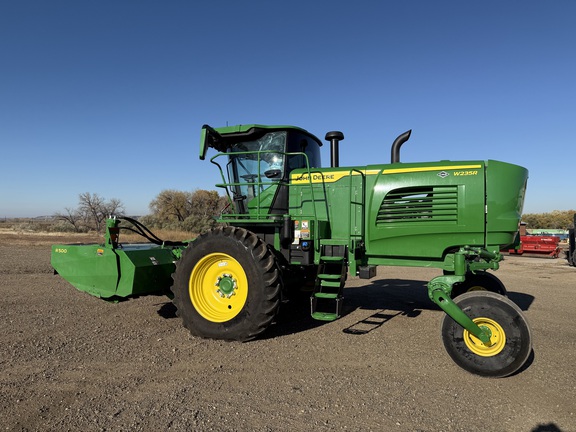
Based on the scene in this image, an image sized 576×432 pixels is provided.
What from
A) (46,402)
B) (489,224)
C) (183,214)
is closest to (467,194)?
(489,224)

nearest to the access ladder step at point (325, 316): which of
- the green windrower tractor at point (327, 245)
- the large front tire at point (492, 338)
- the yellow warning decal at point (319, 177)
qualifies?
the green windrower tractor at point (327, 245)

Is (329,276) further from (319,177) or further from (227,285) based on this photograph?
(319,177)

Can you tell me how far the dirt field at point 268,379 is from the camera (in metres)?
3.08

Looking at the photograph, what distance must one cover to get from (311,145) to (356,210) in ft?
5.09

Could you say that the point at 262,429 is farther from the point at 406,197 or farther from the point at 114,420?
the point at 406,197

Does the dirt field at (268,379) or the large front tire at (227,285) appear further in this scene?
the large front tire at (227,285)

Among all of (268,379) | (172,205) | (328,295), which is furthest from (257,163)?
(172,205)

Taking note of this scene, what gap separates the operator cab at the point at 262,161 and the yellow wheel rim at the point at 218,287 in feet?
3.40

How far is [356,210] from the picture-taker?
5668 millimetres

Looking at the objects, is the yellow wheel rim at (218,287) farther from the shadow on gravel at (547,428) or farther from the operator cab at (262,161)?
the shadow on gravel at (547,428)

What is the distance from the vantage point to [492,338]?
13.4 ft

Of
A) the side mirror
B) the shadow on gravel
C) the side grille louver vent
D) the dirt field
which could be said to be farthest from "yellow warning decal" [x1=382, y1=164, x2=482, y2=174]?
the shadow on gravel

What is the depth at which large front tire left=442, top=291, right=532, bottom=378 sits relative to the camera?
3932 mm

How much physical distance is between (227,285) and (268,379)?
1.74 metres
